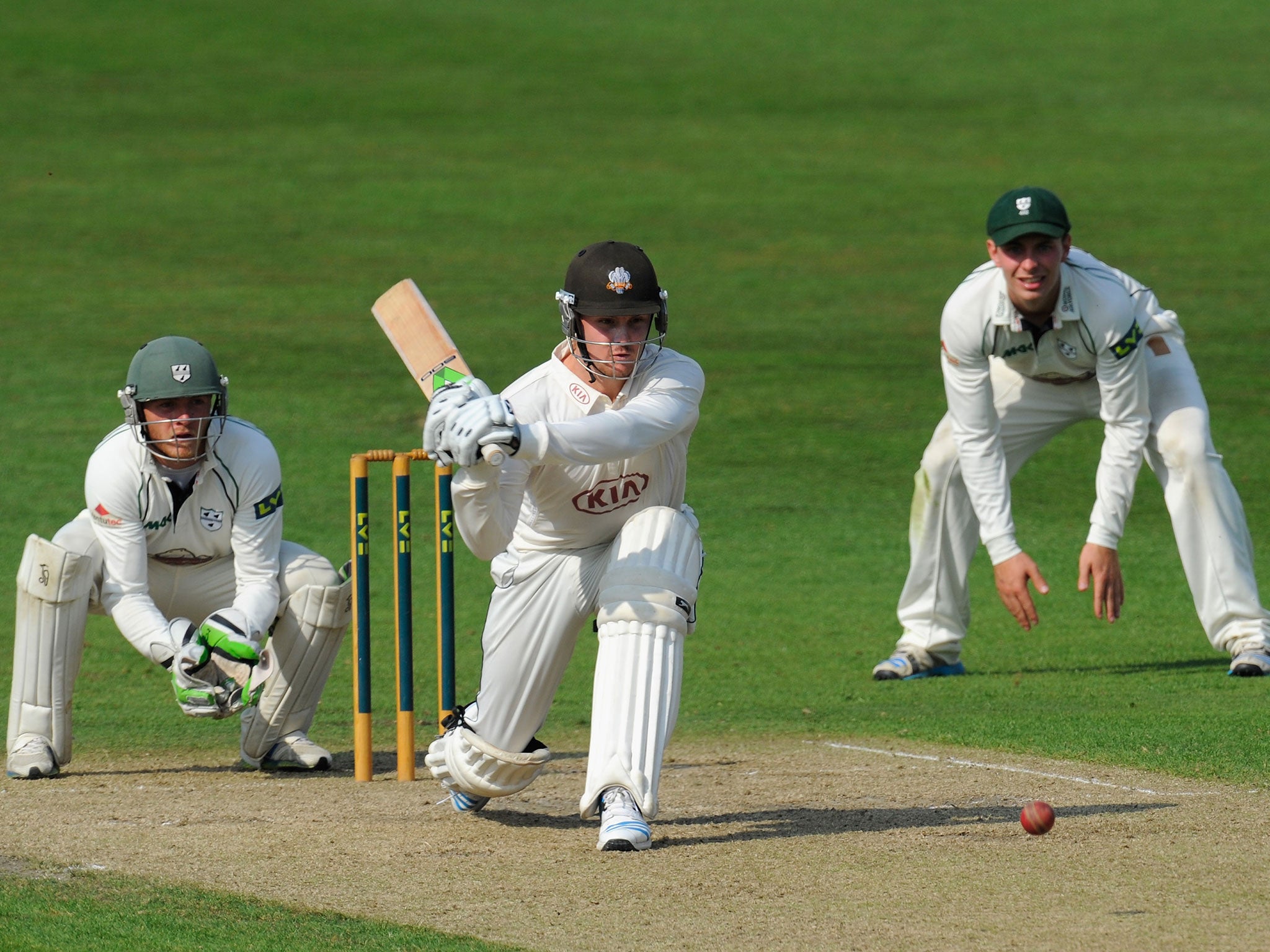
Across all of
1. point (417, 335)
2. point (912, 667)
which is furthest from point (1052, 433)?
point (417, 335)

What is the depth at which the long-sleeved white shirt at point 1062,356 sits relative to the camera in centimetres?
659

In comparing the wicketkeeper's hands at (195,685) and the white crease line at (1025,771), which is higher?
the wicketkeeper's hands at (195,685)

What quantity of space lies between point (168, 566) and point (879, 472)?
626 centimetres

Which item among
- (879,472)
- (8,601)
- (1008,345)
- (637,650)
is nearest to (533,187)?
(879,472)

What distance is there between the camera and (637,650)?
452cm

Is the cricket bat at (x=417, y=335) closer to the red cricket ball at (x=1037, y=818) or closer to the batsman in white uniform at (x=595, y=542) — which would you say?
the batsman in white uniform at (x=595, y=542)

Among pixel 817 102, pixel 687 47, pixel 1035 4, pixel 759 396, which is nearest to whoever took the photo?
pixel 759 396

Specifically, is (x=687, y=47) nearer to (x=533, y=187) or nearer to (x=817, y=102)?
(x=817, y=102)

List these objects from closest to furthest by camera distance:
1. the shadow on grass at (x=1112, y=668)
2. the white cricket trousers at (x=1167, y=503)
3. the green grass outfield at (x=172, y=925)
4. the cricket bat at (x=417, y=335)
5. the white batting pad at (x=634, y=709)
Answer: the green grass outfield at (x=172, y=925)
the white batting pad at (x=634, y=709)
the cricket bat at (x=417, y=335)
the white cricket trousers at (x=1167, y=503)
the shadow on grass at (x=1112, y=668)

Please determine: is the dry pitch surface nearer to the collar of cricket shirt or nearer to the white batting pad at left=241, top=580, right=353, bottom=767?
the white batting pad at left=241, top=580, right=353, bottom=767

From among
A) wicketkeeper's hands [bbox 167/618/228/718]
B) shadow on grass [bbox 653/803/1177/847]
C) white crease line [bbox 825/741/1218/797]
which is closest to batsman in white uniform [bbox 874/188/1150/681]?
white crease line [bbox 825/741/1218/797]

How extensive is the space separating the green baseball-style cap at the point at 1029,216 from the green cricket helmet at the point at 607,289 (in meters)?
2.09

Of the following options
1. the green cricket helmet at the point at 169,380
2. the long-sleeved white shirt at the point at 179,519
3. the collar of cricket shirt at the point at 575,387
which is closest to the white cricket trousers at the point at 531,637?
the collar of cricket shirt at the point at 575,387

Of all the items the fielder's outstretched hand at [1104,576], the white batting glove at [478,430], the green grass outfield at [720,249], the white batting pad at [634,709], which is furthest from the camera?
the green grass outfield at [720,249]
